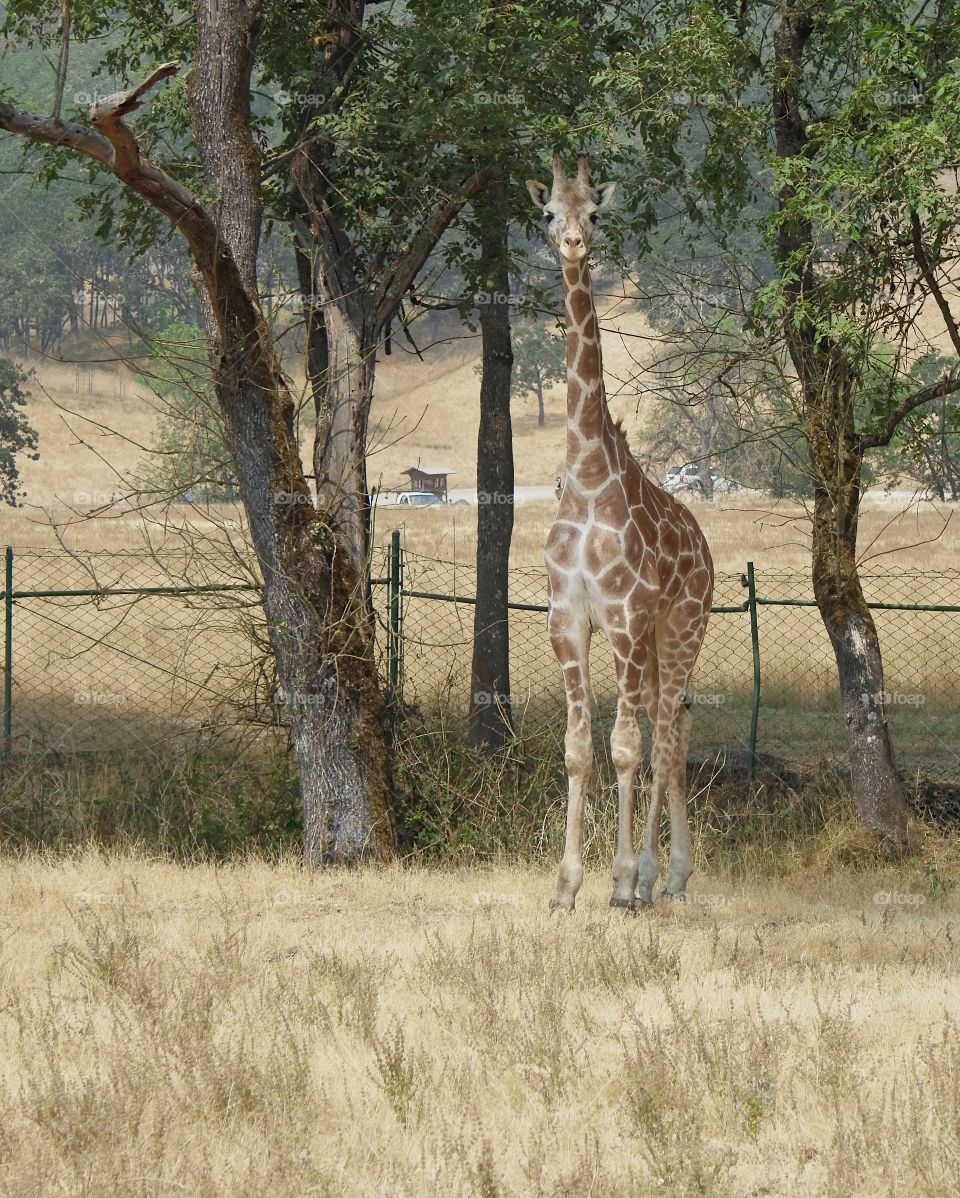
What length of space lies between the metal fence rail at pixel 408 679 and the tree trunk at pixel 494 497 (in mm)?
348

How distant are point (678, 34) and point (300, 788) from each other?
6075 mm

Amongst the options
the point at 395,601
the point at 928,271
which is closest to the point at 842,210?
the point at 928,271

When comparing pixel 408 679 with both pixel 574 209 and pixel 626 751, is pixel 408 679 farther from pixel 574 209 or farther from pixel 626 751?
pixel 574 209

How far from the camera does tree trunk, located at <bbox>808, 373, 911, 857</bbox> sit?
11500mm

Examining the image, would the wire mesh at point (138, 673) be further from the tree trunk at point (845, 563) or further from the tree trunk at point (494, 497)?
the tree trunk at point (845, 563)

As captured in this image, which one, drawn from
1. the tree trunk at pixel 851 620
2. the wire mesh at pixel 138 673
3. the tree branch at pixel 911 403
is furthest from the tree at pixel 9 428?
the tree branch at pixel 911 403

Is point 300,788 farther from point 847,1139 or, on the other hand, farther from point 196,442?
point 847,1139

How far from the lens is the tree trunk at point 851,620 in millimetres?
11500

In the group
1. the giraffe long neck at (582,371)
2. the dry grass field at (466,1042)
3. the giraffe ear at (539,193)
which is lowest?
the dry grass field at (466,1042)

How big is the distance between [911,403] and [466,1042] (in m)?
6.49

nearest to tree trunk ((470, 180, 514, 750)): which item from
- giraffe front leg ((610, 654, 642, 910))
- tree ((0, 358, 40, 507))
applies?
giraffe front leg ((610, 654, 642, 910))

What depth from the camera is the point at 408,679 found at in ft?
39.4

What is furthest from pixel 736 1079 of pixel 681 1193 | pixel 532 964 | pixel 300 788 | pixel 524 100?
pixel 524 100

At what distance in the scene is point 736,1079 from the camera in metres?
6.06
